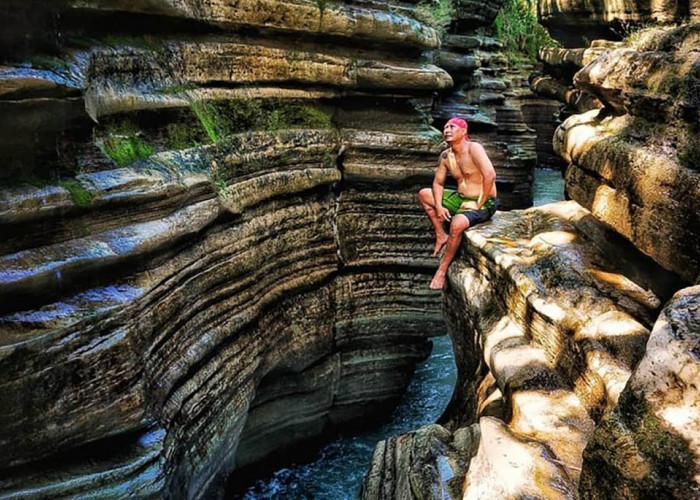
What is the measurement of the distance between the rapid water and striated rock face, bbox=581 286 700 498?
153 inches

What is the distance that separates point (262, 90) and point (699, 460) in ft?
13.7

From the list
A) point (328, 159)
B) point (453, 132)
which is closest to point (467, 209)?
point (453, 132)

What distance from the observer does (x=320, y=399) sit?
6156 mm

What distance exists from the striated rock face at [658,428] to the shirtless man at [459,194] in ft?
10.5

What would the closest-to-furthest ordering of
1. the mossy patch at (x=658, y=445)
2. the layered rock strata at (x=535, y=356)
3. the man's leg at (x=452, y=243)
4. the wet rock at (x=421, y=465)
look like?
the mossy patch at (x=658, y=445) → the layered rock strata at (x=535, y=356) → the wet rock at (x=421, y=465) → the man's leg at (x=452, y=243)

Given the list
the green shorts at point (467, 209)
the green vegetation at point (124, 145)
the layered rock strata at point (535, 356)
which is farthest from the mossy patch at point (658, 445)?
the green shorts at point (467, 209)

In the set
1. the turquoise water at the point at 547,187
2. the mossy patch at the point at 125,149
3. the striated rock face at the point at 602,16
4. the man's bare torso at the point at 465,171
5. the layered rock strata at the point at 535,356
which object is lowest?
the turquoise water at the point at 547,187

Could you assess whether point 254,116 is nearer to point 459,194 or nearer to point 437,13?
point 459,194

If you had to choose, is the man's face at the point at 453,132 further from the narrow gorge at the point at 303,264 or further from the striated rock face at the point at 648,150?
the striated rock face at the point at 648,150

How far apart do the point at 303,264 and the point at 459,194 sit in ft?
5.23

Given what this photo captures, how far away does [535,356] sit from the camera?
370cm

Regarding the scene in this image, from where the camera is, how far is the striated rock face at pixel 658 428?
1988 millimetres

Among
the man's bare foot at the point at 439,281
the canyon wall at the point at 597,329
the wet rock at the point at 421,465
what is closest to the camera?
the canyon wall at the point at 597,329

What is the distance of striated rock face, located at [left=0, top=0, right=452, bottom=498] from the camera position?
130 inches
